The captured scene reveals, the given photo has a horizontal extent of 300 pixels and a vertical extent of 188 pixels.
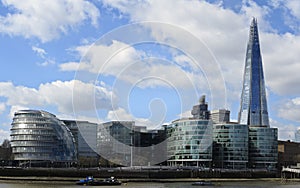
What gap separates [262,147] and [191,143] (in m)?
34.5

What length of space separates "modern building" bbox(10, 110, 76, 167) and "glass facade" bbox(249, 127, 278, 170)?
6693cm

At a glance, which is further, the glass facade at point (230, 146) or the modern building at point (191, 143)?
the glass facade at point (230, 146)

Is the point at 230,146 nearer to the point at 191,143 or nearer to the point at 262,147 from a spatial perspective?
the point at 262,147

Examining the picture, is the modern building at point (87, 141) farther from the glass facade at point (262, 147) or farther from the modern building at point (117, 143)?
the glass facade at point (262, 147)

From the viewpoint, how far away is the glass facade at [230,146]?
182625 millimetres

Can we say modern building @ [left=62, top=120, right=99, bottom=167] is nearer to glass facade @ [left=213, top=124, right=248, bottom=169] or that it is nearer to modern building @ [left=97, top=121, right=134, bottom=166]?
modern building @ [left=97, top=121, right=134, bottom=166]

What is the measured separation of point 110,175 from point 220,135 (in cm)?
7391

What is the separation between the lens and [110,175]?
392 ft

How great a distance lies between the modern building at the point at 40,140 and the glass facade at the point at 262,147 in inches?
2635

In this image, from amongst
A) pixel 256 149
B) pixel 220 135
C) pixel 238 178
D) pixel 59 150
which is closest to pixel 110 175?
pixel 238 178

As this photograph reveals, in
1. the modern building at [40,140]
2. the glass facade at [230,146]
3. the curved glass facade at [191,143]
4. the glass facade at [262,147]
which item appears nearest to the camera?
the modern building at [40,140]

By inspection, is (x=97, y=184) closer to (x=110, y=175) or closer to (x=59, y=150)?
(x=110, y=175)

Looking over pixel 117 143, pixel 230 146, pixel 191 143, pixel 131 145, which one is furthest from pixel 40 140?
pixel 230 146

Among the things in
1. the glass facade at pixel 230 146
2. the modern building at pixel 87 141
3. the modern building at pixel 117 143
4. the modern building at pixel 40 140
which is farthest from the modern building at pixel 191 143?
the modern building at pixel 40 140
